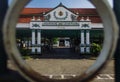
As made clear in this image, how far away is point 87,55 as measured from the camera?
28266mm

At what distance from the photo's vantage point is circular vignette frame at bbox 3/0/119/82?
12.0ft

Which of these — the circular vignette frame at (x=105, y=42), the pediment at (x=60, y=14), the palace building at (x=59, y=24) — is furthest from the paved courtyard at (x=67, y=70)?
the pediment at (x=60, y=14)

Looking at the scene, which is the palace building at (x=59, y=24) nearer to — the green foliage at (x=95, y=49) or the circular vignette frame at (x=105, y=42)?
the green foliage at (x=95, y=49)

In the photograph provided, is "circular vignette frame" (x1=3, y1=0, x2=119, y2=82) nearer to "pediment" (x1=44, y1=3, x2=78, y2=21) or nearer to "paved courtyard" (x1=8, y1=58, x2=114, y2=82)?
"paved courtyard" (x1=8, y1=58, x2=114, y2=82)

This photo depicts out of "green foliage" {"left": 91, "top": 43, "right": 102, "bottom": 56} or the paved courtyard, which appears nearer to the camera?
the paved courtyard

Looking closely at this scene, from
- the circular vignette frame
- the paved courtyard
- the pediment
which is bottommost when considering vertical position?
the paved courtyard

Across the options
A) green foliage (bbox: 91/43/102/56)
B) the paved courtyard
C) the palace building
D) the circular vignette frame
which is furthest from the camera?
the palace building

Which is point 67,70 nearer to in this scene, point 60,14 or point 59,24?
point 59,24

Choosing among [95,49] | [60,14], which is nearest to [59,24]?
[60,14]

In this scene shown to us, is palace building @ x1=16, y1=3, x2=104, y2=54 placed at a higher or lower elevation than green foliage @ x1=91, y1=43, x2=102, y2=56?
higher

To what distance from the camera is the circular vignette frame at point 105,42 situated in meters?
3.66

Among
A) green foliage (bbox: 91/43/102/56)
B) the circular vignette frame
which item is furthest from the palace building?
the circular vignette frame

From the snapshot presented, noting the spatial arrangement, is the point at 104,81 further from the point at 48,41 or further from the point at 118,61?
the point at 48,41

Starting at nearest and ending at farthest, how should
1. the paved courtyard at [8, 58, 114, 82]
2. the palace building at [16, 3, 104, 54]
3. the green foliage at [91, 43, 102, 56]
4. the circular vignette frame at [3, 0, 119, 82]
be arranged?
the circular vignette frame at [3, 0, 119, 82] < the paved courtyard at [8, 58, 114, 82] < the green foliage at [91, 43, 102, 56] < the palace building at [16, 3, 104, 54]
